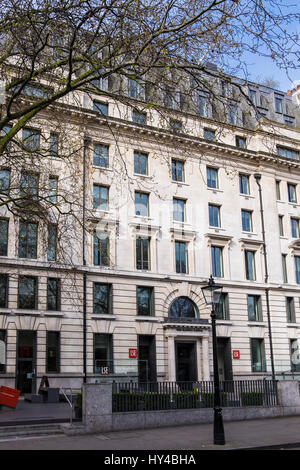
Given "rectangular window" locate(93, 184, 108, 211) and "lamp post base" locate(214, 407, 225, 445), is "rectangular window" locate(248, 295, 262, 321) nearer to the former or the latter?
→ "rectangular window" locate(93, 184, 108, 211)

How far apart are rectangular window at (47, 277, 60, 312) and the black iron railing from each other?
1283 cm

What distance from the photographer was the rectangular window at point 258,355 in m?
35.3

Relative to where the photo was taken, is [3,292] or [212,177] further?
[212,177]

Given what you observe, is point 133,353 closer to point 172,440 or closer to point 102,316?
point 102,316

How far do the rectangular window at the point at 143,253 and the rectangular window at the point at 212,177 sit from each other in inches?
290

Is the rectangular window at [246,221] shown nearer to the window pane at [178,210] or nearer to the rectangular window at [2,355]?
the window pane at [178,210]

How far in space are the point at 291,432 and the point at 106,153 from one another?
878 inches

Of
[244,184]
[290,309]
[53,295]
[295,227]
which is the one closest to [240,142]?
[244,184]

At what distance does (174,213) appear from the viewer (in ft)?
115

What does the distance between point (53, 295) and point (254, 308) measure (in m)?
15.6

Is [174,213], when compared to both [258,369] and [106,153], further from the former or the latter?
[258,369]

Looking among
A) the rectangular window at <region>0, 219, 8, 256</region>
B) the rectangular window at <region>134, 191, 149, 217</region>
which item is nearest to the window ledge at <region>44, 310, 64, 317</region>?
the rectangular window at <region>0, 219, 8, 256</region>

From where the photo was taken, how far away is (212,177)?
3766 centimetres

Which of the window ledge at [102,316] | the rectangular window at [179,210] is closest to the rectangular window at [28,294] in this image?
the window ledge at [102,316]
